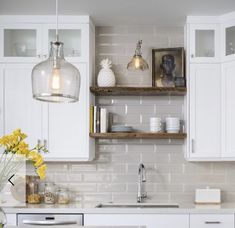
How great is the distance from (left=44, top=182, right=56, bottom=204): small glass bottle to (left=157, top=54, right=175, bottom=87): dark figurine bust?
147cm

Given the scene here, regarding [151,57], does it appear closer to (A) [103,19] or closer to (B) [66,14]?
(A) [103,19]

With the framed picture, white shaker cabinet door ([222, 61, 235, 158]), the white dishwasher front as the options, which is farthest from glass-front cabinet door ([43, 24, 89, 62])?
the white dishwasher front

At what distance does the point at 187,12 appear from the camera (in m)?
4.54

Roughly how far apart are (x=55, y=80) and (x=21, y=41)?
2460mm

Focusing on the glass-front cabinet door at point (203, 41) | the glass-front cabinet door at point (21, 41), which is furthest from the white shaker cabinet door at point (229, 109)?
the glass-front cabinet door at point (21, 41)

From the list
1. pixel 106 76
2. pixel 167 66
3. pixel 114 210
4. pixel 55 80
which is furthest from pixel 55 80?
pixel 167 66

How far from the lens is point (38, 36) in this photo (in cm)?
466

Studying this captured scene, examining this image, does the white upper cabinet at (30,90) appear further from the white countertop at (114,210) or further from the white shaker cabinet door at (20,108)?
the white countertop at (114,210)

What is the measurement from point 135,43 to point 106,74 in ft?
1.67

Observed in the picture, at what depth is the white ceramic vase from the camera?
187 inches

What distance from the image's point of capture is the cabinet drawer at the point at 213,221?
13.9 feet

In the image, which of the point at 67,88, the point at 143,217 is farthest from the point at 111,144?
the point at 67,88

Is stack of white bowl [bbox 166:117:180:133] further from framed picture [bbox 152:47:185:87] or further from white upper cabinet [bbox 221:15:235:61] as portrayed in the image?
white upper cabinet [bbox 221:15:235:61]

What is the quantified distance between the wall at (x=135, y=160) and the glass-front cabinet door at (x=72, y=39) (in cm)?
36
